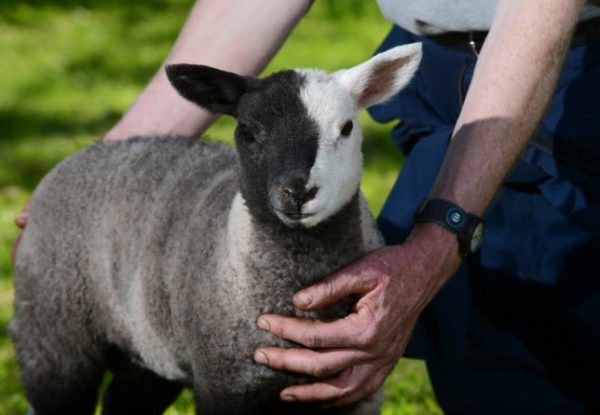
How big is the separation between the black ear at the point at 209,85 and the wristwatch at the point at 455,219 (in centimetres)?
49

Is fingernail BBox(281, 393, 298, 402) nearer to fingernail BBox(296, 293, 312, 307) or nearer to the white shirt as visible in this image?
fingernail BBox(296, 293, 312, 307)

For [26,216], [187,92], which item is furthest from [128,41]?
[187,92]

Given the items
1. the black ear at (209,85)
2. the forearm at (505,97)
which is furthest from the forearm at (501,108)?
the black ear at (209,85)

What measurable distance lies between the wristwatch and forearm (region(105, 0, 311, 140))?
3.03 ft

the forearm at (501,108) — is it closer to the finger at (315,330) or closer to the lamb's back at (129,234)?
the finger at (315,330)

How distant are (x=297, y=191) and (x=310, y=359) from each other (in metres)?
0.39

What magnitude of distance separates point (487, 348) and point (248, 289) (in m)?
0.94

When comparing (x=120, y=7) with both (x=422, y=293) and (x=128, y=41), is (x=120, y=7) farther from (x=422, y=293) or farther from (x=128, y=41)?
(x=422, y=293)

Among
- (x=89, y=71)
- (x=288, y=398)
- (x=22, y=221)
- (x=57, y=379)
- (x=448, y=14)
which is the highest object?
(x=448, y=14)

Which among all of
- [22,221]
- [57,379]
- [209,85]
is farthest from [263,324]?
[22,221]

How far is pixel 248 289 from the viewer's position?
246cm

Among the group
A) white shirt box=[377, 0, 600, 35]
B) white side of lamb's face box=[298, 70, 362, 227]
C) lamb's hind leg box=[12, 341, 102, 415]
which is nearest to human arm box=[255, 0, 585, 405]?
white side of lamb's face box=[298, 70, 362, 227]

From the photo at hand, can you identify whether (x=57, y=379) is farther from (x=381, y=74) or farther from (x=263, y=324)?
(x=381, y=74)

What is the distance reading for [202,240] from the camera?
2.63 meters
